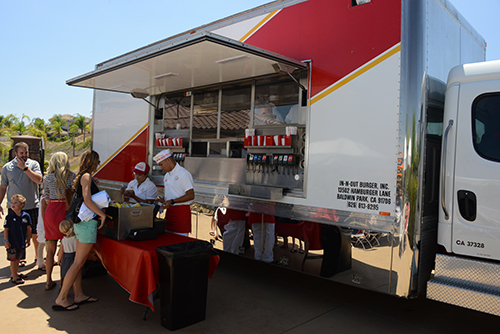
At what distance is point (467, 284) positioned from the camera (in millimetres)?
3045

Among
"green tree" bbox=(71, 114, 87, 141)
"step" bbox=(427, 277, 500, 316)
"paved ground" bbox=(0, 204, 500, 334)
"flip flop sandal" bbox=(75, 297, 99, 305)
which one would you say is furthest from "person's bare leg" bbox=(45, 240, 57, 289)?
"green tree" bbox=(71, 114, 87, 141)

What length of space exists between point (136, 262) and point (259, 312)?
1.37m

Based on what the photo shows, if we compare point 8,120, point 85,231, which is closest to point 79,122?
point 8,120

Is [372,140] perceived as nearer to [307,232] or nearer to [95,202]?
[307,232]

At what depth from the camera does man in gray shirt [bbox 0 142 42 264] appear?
4.91 m

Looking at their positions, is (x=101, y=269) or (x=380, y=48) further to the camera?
(x=101, y=269)

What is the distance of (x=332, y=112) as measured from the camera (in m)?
3.61

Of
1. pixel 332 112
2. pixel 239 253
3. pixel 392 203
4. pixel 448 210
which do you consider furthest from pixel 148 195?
pixel 448 210

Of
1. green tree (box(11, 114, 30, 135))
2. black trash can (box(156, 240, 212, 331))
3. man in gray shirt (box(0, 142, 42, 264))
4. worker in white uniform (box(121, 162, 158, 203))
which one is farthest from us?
green tree (box(11, 114, 30, 135))

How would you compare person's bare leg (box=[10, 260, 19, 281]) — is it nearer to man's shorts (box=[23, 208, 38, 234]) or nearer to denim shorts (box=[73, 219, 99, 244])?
man's shorts (box=[23, 208, 38, 234])

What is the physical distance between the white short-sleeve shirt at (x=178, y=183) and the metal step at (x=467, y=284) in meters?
2.62

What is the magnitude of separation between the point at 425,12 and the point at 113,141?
5.32 metres

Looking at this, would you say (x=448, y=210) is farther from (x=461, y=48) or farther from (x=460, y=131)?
(x=461, y=48)

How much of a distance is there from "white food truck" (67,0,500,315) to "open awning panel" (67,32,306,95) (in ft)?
0.09
